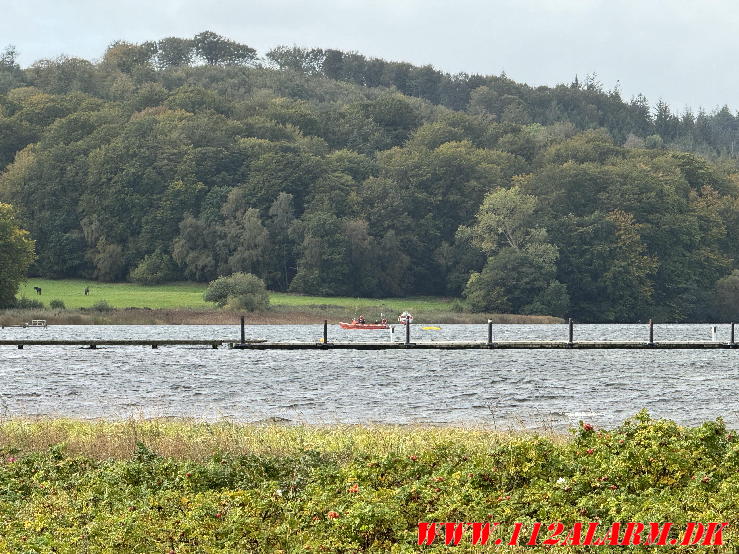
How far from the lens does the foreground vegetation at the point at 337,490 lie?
498 inches

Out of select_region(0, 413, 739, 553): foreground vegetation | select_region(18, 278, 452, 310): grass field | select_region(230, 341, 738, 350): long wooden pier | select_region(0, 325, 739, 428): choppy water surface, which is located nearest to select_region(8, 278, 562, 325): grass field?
select_region(18, 278, 452, 310): grass field

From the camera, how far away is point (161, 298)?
111625 mm

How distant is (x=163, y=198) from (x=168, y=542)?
382 ft

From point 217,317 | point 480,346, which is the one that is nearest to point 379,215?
point 217,317

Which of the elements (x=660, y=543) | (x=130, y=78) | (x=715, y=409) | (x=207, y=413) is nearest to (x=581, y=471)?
(x=660, y=543)

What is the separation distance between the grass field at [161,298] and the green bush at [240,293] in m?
1.94

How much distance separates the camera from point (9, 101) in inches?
5787

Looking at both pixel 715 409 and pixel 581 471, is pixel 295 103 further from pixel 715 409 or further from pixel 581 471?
pixel 581 471

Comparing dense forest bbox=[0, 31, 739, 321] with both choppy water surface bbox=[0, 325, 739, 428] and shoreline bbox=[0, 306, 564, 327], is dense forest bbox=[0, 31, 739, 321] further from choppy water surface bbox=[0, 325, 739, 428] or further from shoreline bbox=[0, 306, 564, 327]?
choppy water surface bbox=[0, 325, 739, 428]

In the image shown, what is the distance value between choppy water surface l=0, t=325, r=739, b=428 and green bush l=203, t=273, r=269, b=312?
3218 cm

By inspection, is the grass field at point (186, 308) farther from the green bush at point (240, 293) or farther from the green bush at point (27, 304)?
the green bush at point (27, 304)

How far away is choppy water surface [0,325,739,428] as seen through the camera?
34.3 meters

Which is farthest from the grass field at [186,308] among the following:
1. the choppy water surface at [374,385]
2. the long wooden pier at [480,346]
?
the long wooden pier at [480,346]

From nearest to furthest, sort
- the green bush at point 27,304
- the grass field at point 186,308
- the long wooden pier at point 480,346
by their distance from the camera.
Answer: the long wooden pier at point 480,346, the green bush at point 27,304, the grass field at point 186,308
